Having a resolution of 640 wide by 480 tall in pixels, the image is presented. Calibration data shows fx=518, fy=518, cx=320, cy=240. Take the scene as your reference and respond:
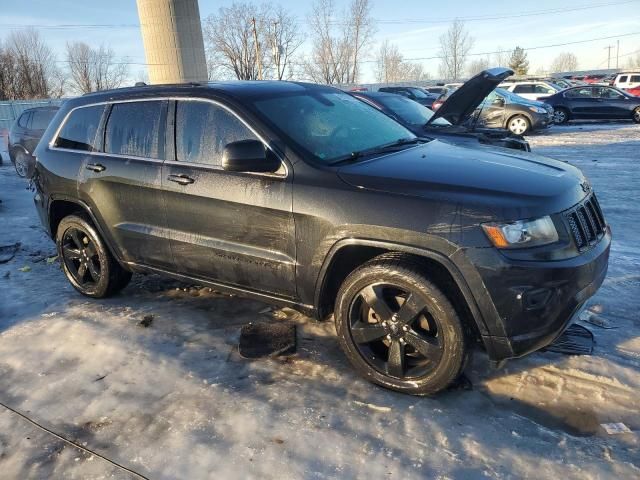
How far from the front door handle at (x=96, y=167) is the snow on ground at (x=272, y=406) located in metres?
1.18

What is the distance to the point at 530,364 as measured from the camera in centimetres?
328

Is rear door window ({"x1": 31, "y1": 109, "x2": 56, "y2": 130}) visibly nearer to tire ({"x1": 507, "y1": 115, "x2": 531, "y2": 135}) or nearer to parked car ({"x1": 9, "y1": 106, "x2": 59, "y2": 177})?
parked car ({"x1": 9, "y1": 106, "x2": 59, "y2": 177})

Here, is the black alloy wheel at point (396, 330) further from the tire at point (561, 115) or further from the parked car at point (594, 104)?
the parked car at point (594, 104)

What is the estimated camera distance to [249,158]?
3.11 m

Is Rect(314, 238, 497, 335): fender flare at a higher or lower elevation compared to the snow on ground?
higher

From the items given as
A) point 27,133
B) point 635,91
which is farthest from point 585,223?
point 635,91

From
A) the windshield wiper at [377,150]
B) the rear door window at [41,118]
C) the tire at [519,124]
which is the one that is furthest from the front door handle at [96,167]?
the tire at [519,124]

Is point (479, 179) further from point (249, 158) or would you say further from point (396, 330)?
point (249, 158)

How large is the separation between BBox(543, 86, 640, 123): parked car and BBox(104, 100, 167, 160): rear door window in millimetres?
19794

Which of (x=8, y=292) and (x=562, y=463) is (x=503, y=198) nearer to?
(x=562, y=463)

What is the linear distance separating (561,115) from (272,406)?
20786mm

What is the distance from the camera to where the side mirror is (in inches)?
122

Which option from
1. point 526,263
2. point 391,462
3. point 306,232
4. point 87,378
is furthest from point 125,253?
point 526,263

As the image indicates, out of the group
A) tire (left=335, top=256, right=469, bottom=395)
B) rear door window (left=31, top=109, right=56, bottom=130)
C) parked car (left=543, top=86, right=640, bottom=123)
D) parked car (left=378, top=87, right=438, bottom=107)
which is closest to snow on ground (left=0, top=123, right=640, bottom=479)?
tire (left=335, top=256, right=469, bottom=395)
